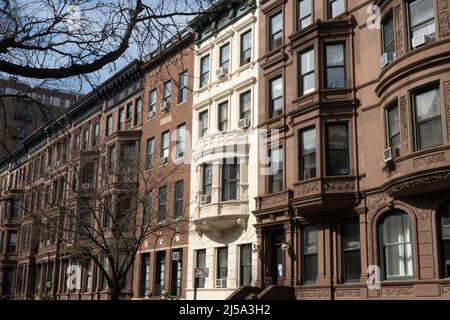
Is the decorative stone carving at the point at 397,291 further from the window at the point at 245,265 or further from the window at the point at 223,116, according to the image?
the window at the point at 223,116

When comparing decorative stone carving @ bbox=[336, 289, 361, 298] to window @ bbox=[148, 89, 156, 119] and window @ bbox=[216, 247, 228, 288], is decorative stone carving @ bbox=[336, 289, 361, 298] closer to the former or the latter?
window @ bbox=[216, 247, 228, 288]

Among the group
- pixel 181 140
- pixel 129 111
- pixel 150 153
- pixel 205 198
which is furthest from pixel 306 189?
pixel 129 111

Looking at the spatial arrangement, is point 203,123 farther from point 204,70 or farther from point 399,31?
point 399,31

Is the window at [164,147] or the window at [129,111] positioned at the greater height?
the window at [129,111]

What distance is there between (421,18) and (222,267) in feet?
49.1

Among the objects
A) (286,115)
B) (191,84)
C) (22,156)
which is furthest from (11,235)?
(286,115)

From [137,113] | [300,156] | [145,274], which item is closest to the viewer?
[300,156]

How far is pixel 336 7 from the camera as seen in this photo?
24.1 meters

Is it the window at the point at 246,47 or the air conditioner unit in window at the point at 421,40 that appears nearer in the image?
the air conditioner unit in window at the point at 421,40

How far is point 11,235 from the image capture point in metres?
61.6

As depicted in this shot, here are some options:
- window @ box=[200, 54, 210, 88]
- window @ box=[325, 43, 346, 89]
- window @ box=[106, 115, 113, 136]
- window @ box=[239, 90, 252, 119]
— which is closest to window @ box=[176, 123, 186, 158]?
window @ box=[200, 54, 210, 88]

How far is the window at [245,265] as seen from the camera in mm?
25875

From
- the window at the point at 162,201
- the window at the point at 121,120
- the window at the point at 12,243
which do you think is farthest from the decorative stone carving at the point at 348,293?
the window at the point at 12,243

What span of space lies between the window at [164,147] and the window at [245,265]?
9396 millimetres
